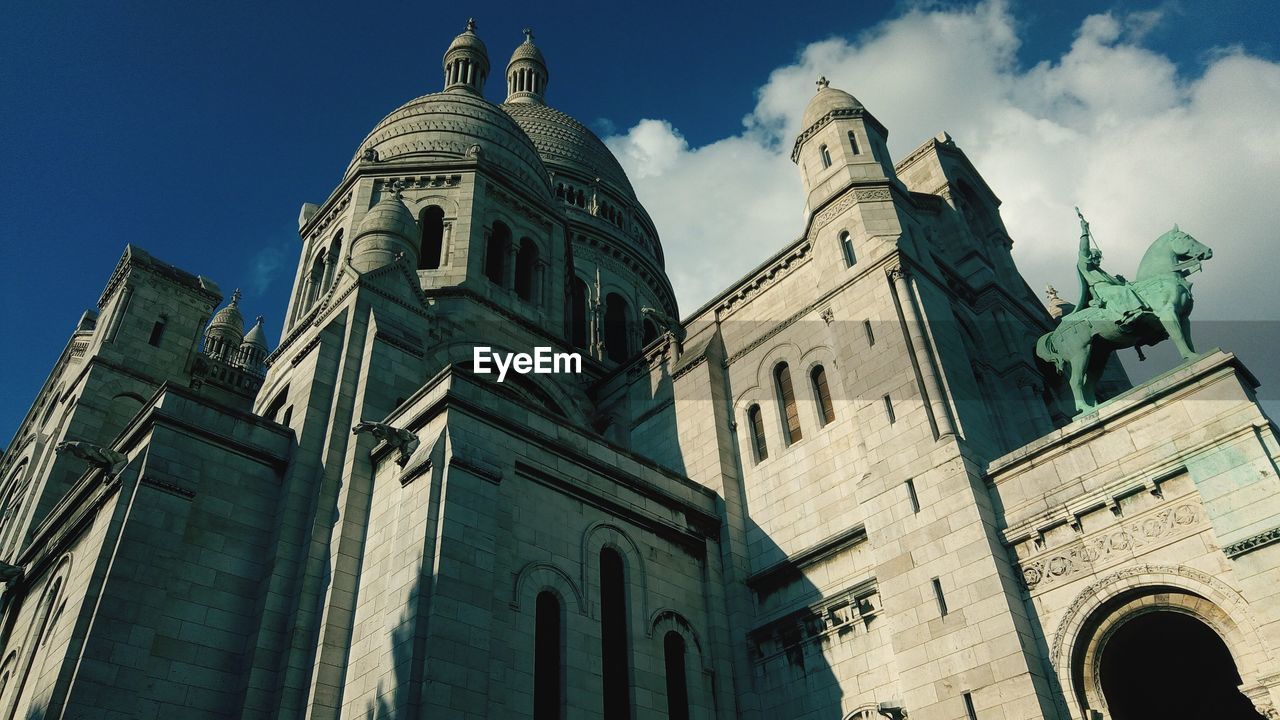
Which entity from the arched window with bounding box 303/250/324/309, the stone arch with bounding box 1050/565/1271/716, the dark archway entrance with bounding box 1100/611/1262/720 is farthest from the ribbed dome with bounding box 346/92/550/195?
the dark archway entrance with bounding box 1100/611/1262/720

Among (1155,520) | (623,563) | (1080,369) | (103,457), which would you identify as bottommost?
(1155,520)

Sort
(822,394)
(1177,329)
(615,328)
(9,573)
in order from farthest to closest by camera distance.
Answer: (615,328), (822,394), (9,573), (1177,329)

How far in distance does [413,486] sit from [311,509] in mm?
3244

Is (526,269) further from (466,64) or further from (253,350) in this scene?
(253,350)

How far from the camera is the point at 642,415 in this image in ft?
96.8

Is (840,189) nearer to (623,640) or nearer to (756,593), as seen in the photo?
(756,593)

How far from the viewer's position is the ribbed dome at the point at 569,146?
53656 mm

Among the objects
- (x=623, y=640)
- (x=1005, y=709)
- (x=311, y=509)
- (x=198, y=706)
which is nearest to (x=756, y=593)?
(x=623, y=640)

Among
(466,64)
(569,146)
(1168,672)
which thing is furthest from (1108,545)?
(569,146)

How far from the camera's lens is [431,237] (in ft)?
106

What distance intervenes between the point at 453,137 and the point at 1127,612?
2770 centimetres

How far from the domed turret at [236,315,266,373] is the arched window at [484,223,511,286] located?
28.1 meters

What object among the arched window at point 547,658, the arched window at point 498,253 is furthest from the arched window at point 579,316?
the arched window at point 547,658

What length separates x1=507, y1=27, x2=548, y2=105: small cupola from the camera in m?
65.6
